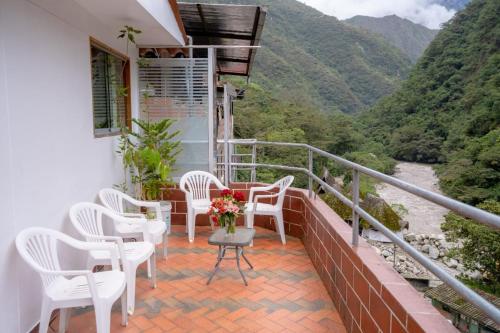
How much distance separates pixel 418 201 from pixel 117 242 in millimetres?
28552

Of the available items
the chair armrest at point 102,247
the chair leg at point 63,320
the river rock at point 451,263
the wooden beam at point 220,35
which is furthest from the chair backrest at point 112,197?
the river rock at point 451,263

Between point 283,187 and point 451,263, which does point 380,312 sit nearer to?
point 283,187

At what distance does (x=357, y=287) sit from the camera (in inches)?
99.6

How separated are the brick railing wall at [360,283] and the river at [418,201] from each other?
16.9 metres

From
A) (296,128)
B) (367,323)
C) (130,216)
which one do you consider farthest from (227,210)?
(296,128)

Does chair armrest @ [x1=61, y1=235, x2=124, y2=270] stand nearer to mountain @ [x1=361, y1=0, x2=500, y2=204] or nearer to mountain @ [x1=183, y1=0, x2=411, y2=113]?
mountain @ [x1=361, y1=0, x2=500, y2=204]

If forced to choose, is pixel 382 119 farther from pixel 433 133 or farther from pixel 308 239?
pixel 308 239

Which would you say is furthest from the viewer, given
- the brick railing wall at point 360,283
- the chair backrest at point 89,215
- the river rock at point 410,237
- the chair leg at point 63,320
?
the river rock at point 410,237

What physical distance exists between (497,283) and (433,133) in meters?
22.3

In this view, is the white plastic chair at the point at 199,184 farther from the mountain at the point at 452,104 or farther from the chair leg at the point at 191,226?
the mountain at the point at 452,104

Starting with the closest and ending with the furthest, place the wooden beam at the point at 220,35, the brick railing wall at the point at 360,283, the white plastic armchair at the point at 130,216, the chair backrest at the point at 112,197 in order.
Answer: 1. the brick railing wall at the point at 360,283
2. the white plastic armchair at the point at 130,216
3. the chair backrest at the point at 112,197
4. the wooden beam at the point at 220,35

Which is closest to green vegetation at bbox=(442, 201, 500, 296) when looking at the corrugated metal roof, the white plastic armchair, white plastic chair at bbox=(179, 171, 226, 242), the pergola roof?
the corrugated metal roof

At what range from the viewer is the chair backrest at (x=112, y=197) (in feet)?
13.2

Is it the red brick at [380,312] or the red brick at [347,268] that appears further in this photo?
the red brick at [347,268]
